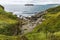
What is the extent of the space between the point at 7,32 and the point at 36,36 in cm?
1216

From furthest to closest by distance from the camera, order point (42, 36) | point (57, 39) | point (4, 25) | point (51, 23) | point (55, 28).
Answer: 1. point (4, 25)
2. point (51, 23)
3. point (55, 28)
4. point (42, 36)
5. point (57, 39)

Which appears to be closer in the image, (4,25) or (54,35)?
(54,35)

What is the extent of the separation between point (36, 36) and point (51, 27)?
7087 millimetres

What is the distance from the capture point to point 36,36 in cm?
3703

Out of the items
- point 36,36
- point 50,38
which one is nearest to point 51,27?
point 36,36

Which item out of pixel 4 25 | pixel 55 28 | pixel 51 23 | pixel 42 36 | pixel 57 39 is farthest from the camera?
pixel 4 25

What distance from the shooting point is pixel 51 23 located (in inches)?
1837

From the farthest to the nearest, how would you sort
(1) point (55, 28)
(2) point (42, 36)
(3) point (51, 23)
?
(3) point (51, 23)
(1) point (55, 28)
(2) point (42, 36)

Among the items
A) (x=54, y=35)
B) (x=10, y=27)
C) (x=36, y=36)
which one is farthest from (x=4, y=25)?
(x=54, y=35)

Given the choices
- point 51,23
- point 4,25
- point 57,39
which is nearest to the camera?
point 57,39

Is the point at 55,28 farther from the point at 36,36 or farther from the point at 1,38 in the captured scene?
the point at 1,38

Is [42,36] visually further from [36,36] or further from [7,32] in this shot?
[7,32]

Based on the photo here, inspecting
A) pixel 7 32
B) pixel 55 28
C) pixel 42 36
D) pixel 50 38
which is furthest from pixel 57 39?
pixel 7 32

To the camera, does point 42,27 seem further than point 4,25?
No
